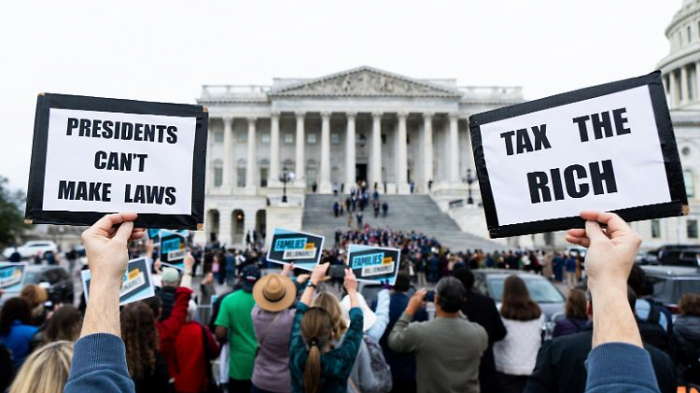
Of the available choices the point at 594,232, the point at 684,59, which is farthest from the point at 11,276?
the point at 684,59

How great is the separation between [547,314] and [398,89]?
49.7 metres

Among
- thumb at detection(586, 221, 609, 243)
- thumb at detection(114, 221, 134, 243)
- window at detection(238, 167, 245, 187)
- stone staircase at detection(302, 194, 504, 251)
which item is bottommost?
thumb at detection(586, 221, 609, 243)

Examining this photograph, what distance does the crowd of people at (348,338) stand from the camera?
167 centimetres

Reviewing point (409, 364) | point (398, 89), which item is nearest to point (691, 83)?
point (398, 89)

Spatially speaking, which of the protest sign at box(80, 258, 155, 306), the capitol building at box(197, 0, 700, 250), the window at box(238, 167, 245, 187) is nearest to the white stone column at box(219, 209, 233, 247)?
the capitol building at box(197, 0, 700, 250)

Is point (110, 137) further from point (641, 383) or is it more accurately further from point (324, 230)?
point (324, 230)

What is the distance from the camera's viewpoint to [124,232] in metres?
2.19

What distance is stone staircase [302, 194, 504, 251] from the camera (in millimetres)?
35756

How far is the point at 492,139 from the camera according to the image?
2803 mm

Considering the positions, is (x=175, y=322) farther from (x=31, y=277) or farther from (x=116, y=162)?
(x=31, y=277)

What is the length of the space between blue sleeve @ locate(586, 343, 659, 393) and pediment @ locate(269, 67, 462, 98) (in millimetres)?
56094

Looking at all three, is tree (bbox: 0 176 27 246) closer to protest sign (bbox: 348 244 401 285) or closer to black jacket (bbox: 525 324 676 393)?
protest sign (bbox: 348 244 401 285)

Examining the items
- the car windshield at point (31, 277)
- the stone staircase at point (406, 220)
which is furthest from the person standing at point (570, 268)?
the car windshield at point (31, 277)

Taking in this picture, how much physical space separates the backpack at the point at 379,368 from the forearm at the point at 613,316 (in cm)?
293
